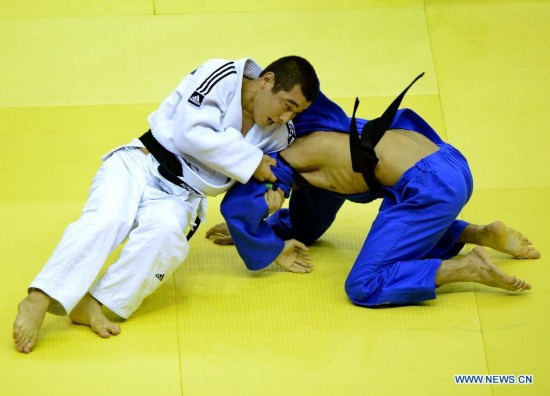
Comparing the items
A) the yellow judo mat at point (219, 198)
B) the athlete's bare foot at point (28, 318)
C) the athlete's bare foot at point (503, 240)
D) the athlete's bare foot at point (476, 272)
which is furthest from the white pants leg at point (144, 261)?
the athlete's bare foot at point (503, 240)

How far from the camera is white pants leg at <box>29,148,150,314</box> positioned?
3604 mm

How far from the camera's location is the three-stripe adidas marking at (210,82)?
3.76 meters

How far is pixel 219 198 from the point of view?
183 inches

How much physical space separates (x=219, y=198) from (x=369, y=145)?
0.96 metres

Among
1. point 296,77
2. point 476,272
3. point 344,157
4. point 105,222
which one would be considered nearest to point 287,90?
point 296,77

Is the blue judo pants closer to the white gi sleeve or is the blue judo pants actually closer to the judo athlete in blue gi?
the judo athlete in blue gi

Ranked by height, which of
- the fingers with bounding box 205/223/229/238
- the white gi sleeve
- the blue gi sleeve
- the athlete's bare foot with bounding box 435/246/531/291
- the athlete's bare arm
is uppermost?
the white gi sleeve

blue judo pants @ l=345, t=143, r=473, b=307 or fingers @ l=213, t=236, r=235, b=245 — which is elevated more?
blue judo pants @ l=345, t=143, r=473, b=307

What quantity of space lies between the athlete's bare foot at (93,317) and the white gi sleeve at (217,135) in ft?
2.17

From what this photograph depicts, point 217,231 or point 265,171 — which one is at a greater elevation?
point 265,171

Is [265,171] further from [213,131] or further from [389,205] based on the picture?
[389,205]

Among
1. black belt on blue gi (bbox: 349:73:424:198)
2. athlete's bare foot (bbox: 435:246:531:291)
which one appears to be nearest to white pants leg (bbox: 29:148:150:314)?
black belt on blue gi (bbox: 349:73:424:198)

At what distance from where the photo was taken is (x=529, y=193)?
4.52 m

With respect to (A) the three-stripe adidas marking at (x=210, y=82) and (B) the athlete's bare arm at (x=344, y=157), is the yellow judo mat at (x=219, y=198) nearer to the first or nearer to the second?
(B) the athlete's bare arm at (x=344, y=157)
